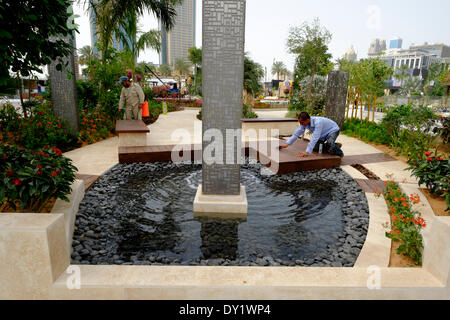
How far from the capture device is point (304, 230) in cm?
377

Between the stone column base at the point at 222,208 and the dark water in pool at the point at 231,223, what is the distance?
119 millimetres

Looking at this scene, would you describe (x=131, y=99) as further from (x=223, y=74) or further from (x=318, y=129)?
(x=223, y=74)

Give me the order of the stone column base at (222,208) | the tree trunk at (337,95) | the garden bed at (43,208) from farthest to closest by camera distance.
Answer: the tree trunk at (337,95), the stone column base at (222,208), the garden bed at (43,208)

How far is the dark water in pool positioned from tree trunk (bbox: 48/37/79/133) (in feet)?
10.7

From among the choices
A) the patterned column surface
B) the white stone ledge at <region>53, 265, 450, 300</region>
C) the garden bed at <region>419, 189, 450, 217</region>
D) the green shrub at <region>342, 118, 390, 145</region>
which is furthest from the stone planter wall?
the green shrub at <region>342, 118, 390, 145</region>

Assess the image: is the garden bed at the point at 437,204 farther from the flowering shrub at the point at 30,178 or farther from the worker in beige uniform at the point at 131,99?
the worker in beige uniform at the point at 131,99

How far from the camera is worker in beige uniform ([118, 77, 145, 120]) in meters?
8.31

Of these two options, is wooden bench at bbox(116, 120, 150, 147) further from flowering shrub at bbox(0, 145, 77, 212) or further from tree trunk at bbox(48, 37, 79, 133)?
flowering shrub at bbox(0, 145, 77, 212)

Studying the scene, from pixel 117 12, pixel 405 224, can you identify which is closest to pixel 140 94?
pixel 117 12

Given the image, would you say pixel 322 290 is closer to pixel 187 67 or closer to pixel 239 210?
pixel 239 210

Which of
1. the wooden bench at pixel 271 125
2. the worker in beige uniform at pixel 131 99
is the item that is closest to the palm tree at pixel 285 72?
the wooden bench at pixel 271 125

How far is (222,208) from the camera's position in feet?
13.4

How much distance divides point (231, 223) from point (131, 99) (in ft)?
19.7

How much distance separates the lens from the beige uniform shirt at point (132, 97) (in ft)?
27.4
